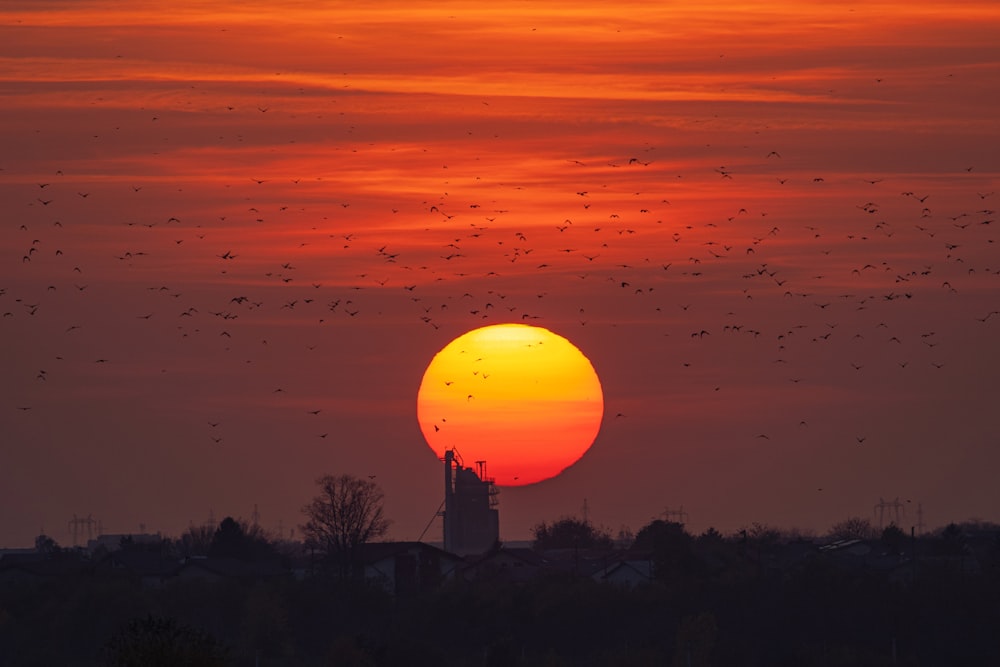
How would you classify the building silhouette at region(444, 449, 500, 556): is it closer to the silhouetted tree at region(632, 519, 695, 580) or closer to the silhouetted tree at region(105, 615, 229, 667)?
the silhouetted tree at region(632, 519, 695, 580)

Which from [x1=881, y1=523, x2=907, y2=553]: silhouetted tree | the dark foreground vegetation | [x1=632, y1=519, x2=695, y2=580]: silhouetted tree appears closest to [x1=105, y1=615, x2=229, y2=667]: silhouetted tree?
the dark foreground vegetation

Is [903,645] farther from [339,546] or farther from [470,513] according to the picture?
[470,513]

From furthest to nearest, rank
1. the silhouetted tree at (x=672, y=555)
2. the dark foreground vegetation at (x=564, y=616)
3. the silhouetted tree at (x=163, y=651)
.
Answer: the silhouetted tree at (x=672, y=555)
the dark foreground vegetation at (x=564, y=616)
the silhouetted tree at (x=163, y=651)

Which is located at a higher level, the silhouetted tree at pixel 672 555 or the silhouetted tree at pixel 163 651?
the silhouetted tree at pixel 672 555

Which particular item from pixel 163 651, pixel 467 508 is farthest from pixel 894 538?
pixel 163 651

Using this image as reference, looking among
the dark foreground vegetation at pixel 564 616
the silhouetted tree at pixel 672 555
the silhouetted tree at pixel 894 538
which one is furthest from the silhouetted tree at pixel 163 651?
the silhouetted tree at pixel 894 538

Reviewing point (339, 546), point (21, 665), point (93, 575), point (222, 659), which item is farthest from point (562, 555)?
point (222, 659)

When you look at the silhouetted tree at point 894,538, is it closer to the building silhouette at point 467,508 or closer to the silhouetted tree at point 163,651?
the building silhouette at point 467,508
